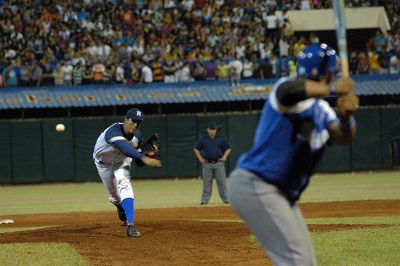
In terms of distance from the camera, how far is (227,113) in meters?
28.6

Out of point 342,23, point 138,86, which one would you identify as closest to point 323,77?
point 342,23

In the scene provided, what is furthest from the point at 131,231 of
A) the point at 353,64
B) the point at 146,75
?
the point at 353,64

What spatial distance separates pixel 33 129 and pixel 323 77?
23148 millimetres

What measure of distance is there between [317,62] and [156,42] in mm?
24077

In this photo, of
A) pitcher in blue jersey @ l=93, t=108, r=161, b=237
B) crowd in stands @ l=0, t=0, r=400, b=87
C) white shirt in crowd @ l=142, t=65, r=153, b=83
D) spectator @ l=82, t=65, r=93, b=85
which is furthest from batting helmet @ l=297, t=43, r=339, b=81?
spectator @ l=82, t=65, r=93, b=85

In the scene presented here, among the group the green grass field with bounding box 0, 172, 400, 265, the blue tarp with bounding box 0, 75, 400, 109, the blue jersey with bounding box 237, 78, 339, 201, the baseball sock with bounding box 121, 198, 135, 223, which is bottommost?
the green grass field with bounding box 0, 172, 400, 265

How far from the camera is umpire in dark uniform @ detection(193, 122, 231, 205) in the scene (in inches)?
759

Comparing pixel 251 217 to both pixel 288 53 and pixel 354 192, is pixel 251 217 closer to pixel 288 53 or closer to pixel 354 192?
pixel 354 192

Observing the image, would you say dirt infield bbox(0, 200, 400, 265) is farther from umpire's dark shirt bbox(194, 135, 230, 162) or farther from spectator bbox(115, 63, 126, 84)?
spectator bbox(115, 63, 126, 84)

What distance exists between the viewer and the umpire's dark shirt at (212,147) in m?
19.6

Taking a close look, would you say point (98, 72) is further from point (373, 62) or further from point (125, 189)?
point (125, 189)

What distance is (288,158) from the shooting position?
5570 millimetres

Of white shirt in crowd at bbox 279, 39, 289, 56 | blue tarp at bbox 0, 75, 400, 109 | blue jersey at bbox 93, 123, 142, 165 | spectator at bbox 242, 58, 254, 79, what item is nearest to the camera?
blue jersey at bbox 93, 123, 142, 165

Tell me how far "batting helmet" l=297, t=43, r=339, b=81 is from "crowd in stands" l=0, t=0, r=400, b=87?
72.5 ft
